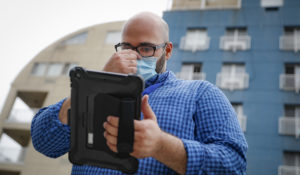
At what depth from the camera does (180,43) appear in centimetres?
1845

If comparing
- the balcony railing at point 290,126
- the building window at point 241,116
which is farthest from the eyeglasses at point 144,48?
the balcony railing at point 290,126

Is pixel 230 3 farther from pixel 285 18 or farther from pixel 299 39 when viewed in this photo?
pixel 299 39

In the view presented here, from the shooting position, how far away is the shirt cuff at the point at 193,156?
1.28m

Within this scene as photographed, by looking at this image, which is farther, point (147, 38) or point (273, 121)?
point (273, 121)

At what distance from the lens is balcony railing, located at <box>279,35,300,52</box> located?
1661 cm

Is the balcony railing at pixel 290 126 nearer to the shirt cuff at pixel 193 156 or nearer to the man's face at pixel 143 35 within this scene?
the man's face at pixel 143 35

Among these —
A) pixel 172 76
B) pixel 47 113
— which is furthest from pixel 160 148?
pixel 172 76

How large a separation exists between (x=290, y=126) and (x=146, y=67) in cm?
1457

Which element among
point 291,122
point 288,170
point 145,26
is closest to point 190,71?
point 291,122

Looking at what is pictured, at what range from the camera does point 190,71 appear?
17641 millimetres

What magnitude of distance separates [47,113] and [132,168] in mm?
663

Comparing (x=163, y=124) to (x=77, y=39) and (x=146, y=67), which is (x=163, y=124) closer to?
(x=146, y=67)

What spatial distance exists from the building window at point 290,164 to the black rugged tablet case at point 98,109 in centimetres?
1428

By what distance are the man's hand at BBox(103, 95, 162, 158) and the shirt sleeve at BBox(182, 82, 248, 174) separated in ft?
0.71
